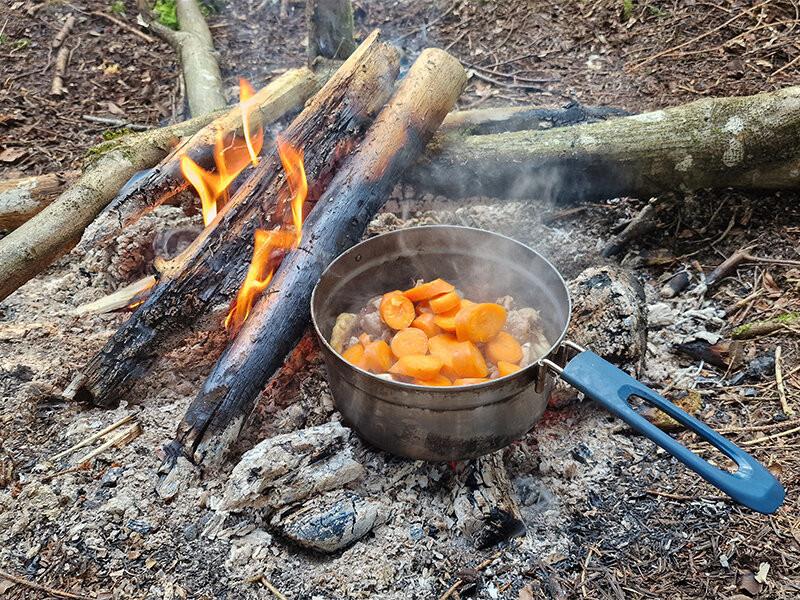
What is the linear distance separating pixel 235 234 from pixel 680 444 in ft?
7.93

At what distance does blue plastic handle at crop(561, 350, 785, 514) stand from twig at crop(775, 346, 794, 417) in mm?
1028

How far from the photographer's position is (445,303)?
313 centimetres

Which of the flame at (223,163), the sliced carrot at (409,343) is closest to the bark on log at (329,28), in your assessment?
the flame at (223,163)

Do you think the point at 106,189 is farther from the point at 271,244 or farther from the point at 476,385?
the point at 476,385

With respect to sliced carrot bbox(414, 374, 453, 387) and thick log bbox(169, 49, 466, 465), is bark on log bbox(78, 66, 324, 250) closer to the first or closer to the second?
thick log bbox(169, 49, 466, 465)

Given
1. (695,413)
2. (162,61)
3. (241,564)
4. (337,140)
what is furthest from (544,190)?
(162,61)

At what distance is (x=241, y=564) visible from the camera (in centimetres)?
257

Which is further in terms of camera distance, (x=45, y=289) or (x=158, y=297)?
(x=45, y=289)

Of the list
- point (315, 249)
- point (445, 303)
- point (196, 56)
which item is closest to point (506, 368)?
point (445, 303)

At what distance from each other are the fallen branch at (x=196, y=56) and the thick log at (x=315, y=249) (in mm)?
2153

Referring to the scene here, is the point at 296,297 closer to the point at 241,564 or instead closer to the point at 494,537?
the point at 241,564

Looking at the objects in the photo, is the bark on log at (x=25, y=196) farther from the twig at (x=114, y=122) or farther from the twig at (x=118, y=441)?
the twig at (x=118, y=441)

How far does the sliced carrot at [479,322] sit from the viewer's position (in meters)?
2.96

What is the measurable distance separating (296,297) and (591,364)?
4.91ft
